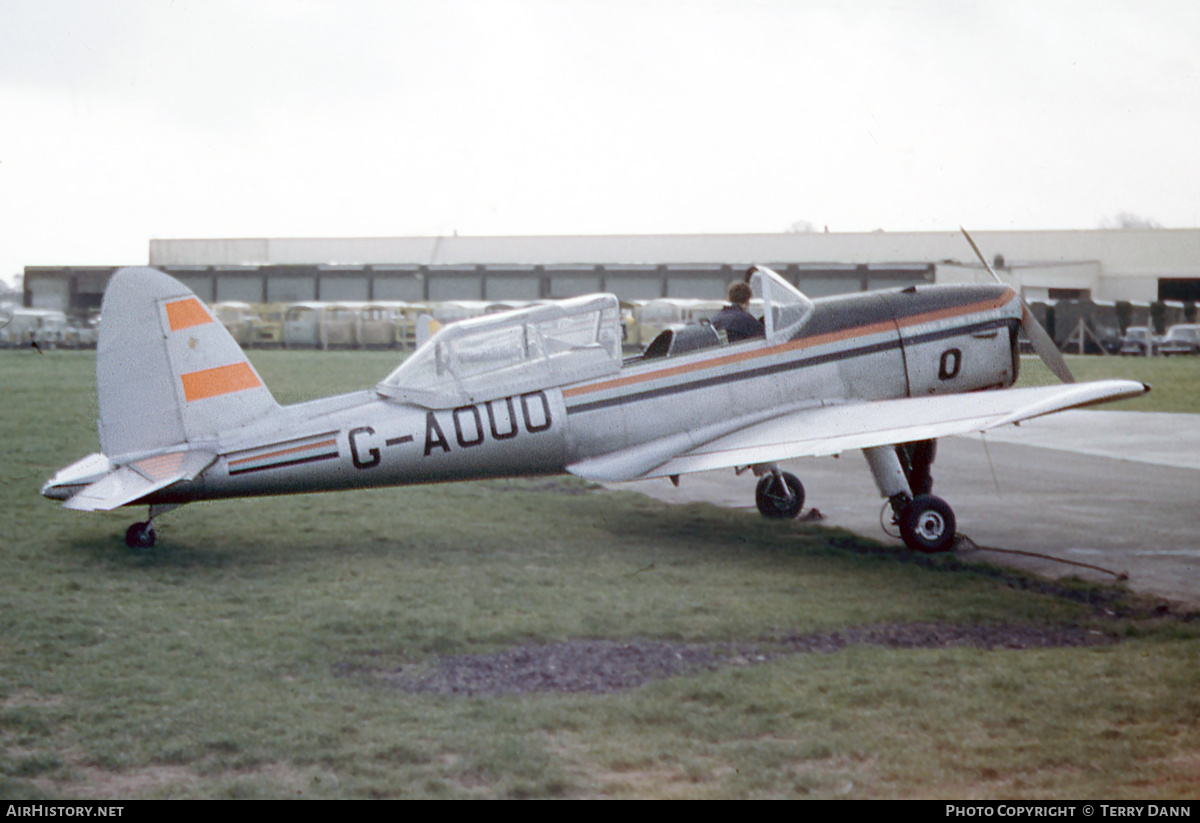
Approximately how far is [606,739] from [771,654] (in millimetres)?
1430

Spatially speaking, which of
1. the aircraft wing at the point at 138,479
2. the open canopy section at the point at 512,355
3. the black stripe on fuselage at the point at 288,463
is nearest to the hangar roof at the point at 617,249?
the open canopy section at the point at 512,355

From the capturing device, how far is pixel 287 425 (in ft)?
25.8

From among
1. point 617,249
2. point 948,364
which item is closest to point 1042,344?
point 948,364

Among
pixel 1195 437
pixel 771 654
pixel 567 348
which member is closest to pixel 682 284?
pixel 1195 437

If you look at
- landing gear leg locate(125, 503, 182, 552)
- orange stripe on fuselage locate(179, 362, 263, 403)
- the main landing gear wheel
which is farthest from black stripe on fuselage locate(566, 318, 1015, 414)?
landing gear leg locate(125, 503, 182, 552)

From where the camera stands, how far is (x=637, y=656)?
5.35 metres

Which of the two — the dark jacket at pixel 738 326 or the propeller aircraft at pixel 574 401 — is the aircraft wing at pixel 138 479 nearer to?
the propeller aircraft at pixel 574 401

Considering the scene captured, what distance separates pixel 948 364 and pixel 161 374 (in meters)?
6.02

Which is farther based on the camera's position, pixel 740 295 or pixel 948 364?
pixel 740 295

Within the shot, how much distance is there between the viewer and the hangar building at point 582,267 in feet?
150

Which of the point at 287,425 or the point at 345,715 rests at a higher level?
the point at 287,425

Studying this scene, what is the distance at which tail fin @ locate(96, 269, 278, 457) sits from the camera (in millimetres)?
7727

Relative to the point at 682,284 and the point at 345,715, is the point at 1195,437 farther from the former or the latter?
the point at 682,284

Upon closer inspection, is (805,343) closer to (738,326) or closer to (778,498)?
(738,326)
